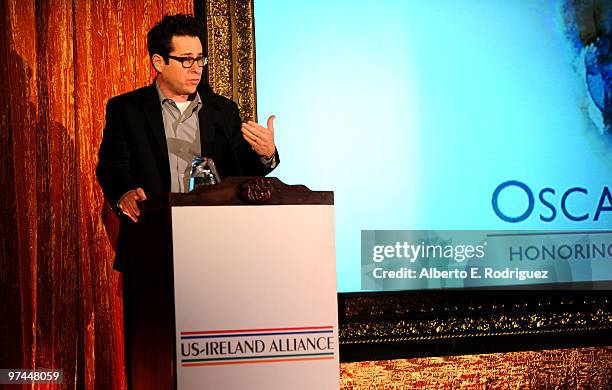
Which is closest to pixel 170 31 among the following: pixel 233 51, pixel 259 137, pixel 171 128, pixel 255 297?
pixel 171 128

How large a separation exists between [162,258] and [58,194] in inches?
44.6

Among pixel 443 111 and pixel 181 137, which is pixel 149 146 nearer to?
pixel 181 137

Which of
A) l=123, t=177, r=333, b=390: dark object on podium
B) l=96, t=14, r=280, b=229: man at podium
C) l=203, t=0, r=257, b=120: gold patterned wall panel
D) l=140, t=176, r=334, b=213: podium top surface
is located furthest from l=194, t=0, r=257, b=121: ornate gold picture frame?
l=140, t=176, r=334, b=213: podium top surface

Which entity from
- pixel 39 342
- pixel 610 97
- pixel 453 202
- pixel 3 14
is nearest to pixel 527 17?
pixel 610 97

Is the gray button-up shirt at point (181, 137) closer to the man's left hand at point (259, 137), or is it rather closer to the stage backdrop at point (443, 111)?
the man's left hand at point (259, 137)

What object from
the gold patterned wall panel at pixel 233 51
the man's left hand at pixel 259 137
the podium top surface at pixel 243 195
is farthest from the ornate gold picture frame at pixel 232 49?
the podium top surface at pixel 243 195

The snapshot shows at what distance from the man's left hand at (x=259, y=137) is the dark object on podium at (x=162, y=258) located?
29cm

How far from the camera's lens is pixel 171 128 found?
9.05 ft

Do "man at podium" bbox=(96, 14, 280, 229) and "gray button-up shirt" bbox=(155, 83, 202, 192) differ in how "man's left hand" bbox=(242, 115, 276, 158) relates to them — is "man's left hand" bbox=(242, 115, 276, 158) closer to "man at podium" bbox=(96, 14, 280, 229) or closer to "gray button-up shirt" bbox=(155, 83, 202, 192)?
"man at podium" bbox=(96, 14, 280, 229)

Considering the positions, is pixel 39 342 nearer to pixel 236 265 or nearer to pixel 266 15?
pixel 236 265

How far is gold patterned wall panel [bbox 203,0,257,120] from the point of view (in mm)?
3484

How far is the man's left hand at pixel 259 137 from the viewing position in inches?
Result: 97.8

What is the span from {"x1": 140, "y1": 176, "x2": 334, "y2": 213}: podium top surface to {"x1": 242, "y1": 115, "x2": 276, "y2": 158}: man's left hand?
0.29 metres

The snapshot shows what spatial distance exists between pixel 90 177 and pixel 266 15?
972 millimetres
